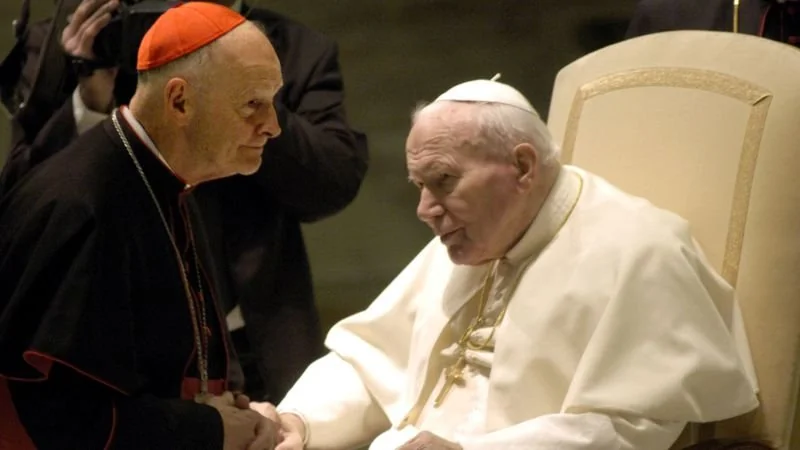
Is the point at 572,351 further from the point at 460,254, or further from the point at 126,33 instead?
the point at 126,33

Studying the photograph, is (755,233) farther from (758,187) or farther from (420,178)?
(420,178)

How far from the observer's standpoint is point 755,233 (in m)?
2.45

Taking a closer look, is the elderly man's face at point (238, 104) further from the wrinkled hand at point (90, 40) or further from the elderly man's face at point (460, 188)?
the wrinkled hand at point (90, 40)

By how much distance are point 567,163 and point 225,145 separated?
93cm

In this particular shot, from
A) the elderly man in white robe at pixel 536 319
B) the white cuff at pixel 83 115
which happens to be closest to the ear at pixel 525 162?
the elderly man in white robe at pixel 536 319

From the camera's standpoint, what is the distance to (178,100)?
2.05m

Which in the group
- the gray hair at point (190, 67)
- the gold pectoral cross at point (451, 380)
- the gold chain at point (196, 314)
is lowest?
the gold pectoral cross at point (451, 380)

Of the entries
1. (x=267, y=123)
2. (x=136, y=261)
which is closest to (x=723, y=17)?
(x=267, y=123)

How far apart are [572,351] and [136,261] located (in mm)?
820

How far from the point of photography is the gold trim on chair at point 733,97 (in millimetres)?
2467

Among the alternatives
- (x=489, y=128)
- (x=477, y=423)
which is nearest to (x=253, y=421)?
(x=477, y=423)

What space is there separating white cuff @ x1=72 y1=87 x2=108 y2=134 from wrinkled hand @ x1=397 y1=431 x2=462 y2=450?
93 centimetres

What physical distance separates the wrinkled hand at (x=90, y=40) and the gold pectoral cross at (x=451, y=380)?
0.89m

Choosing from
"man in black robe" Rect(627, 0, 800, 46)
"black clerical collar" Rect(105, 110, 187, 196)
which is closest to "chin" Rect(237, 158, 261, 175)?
"black clerical collar" Rect(105, 110, 187, 196)
